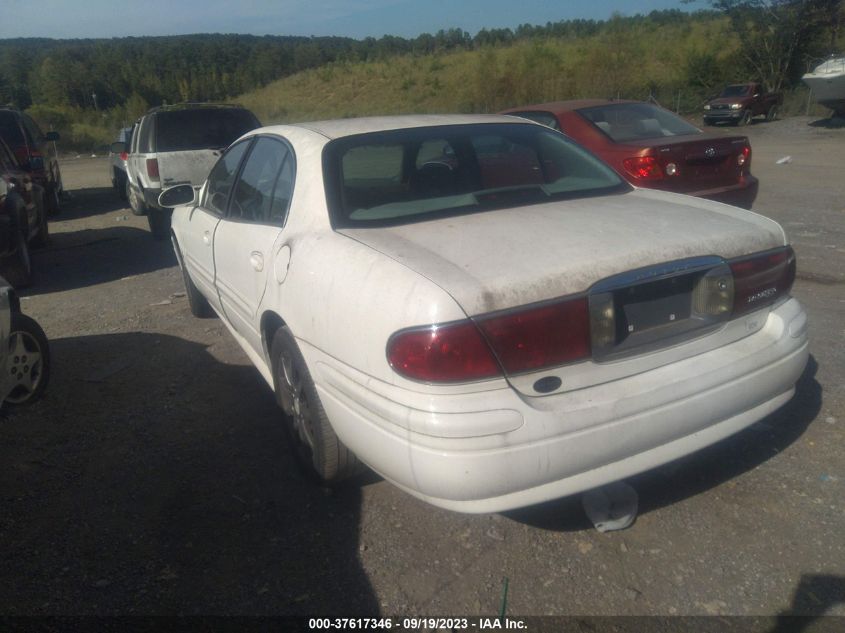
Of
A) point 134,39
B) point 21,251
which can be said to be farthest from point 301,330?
point 134,39

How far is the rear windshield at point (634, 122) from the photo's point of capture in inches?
296

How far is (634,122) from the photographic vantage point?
7.70 m

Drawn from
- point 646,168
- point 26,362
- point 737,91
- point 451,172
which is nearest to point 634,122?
point 646,168

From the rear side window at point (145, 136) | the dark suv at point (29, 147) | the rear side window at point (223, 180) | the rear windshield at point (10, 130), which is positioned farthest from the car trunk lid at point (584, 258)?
the rear windshield at point (10, 130)

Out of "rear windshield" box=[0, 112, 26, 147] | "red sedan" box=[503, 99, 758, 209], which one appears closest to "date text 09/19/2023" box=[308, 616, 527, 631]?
"red sedan" box=[503, 99, 758, 209]

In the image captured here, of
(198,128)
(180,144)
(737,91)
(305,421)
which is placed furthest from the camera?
(737,91)

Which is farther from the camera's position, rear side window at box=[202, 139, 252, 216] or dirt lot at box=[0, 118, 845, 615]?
rear side window at box=[202, 139, 252, 216]

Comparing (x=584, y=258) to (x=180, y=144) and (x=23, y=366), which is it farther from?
(x=180, y=144)

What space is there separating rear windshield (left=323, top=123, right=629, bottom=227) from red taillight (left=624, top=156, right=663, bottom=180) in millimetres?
3229

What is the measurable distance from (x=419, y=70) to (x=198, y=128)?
48.1 meters

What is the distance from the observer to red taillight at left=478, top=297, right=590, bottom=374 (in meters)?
2.33

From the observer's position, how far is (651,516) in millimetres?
3016

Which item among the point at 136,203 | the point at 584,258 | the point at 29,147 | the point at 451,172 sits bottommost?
the point at 136,203

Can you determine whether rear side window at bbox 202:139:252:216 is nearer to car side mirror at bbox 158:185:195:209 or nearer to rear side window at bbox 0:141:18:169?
car side mirror at bbox 158:185:195:209
